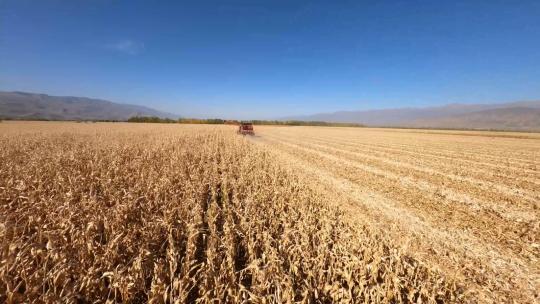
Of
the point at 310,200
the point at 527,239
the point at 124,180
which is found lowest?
the point at 527,239

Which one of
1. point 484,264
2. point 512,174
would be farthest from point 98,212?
point 512,174

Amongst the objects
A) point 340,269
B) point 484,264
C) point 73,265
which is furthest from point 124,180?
point 484,264

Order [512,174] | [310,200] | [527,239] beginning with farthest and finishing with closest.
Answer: [512,174] → [310,200] → [527,239]

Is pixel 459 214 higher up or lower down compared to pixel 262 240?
lower down

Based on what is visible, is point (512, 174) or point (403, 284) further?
point (512, 174)

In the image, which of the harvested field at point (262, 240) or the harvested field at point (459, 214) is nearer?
the harvested field at point (262, 240)

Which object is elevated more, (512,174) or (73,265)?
(73,265)

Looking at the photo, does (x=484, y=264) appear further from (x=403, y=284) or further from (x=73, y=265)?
(x=73, y=265)

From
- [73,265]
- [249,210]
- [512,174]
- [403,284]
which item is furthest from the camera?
[512,174]

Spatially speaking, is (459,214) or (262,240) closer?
(262,240)

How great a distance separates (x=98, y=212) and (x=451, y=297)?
5.44m

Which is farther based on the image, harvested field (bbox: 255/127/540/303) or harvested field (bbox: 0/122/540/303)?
harvested field (bbox: 255/127/540/303)

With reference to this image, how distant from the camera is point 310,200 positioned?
6367 mm

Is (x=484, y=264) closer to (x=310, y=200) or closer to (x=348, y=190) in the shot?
(x=310, y=200)
